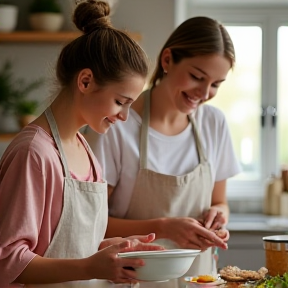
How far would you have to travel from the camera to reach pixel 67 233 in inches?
73.6

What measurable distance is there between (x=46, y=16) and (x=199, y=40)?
176cm

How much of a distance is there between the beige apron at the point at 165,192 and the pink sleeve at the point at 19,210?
71cm

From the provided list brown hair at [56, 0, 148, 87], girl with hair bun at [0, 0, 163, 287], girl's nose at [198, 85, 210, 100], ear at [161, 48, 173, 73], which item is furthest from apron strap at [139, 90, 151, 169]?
brown hair at [56, 0, 148, 87]

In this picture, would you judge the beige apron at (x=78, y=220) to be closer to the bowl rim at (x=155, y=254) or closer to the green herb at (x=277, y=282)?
the bowl rim at (x=155, y=254)

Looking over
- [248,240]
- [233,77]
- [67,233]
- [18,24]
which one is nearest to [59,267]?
[67,233]

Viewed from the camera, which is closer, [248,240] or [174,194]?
[174,194]

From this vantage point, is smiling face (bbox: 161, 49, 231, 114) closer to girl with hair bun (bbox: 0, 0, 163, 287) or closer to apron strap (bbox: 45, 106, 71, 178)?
girl with hair bun (bbox: 0, 0, 163, 287)

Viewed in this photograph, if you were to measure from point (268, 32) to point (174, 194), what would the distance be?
7.38 feet

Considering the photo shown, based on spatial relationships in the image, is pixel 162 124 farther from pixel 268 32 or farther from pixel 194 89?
pixel 268 32

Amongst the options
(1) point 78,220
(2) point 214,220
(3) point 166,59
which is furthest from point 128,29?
(1) point 78,220

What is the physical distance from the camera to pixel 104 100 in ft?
6.29

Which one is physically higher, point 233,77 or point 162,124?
point 233,77

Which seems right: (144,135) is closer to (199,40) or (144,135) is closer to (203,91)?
(203,91)

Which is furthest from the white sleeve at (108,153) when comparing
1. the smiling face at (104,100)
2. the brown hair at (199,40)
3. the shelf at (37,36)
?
the shelf at (37,36)
